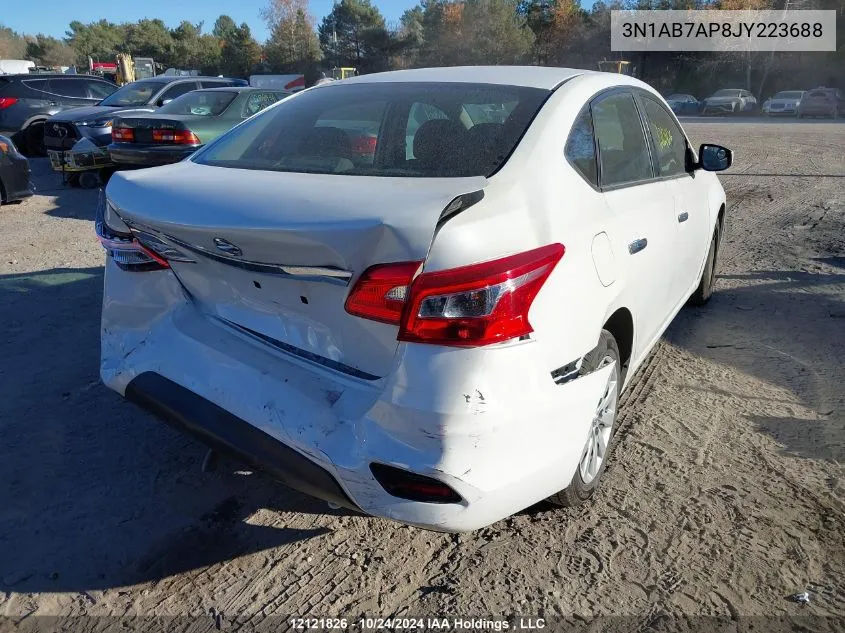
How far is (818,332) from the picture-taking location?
471 cm

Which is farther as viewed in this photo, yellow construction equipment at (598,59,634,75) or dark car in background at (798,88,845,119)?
dark car in background at (798,88,845,119)

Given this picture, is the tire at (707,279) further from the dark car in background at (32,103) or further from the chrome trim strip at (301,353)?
the dark car in background at (32,103)

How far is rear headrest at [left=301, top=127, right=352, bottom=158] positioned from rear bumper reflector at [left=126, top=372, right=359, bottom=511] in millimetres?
1105

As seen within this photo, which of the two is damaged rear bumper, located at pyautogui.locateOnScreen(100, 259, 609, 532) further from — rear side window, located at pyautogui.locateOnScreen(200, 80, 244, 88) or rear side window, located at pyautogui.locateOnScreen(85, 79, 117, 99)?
rear side window, located at pyautogui.locateOnScreen(85, 79, 117, 99)

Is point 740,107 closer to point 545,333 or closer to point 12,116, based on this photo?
point 12,116

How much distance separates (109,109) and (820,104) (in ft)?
108

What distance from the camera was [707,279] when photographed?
514 cm

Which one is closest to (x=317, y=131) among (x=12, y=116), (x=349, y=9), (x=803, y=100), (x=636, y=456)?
(x=636, y=456)

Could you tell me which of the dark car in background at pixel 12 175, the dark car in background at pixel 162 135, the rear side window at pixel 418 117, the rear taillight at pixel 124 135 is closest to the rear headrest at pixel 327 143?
the rear side window at pixel 418 117

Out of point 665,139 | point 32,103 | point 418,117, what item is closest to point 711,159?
point 665,139

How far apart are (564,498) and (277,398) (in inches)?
45.8

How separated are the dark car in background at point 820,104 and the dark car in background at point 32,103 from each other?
3197cm

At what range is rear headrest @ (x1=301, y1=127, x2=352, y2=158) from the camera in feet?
9.38

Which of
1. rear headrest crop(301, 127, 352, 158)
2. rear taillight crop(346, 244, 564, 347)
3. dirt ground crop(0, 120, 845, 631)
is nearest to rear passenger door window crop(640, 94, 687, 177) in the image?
dirt ground crop(0, 120, 845, 631)
